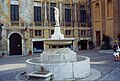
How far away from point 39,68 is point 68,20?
836 inches

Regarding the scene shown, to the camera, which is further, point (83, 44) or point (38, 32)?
point (83, 44)

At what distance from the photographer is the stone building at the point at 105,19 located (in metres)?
28.5

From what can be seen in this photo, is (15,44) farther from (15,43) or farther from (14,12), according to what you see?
(14,12)

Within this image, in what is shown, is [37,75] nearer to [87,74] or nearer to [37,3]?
[87,74]

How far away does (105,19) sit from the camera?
30562 millimetres

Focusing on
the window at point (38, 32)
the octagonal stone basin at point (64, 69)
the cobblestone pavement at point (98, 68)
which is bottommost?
the cobblestone pavement at point (98, 68)

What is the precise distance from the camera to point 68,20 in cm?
3131

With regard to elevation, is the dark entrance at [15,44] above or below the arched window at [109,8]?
below

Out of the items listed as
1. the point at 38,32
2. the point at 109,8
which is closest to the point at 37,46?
the point at 38,32

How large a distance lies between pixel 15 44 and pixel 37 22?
173 inches

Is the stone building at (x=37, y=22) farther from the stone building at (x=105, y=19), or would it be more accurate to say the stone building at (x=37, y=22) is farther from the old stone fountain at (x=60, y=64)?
the old stone fountain at (x=60, y=64)

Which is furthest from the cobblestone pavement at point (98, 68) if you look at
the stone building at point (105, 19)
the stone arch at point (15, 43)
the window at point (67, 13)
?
the window at point (67, 13)

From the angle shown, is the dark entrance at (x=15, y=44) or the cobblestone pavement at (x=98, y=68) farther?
the dark entrance at (x=15, y=44)

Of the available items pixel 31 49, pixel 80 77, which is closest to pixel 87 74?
pixel 80 77
